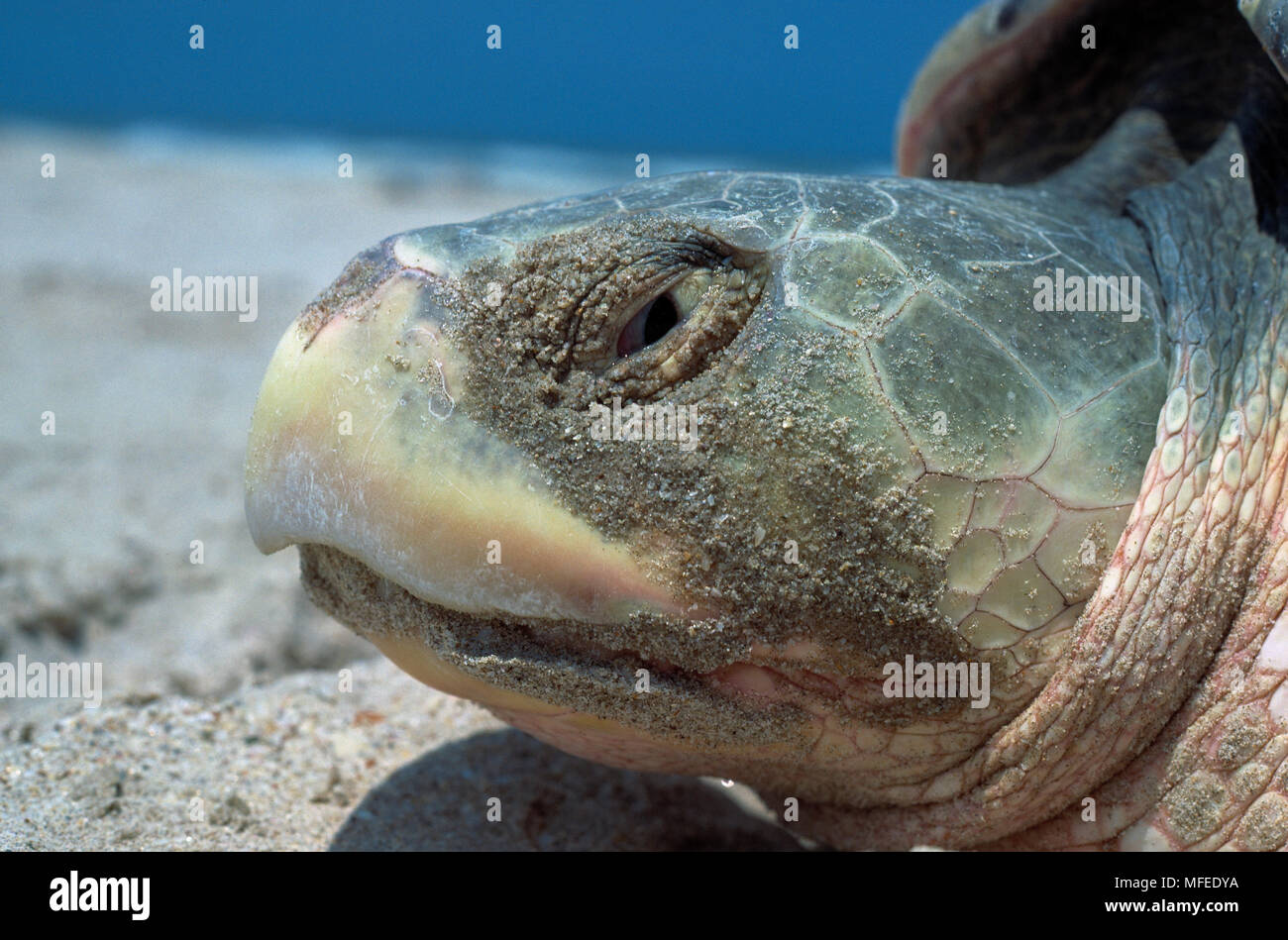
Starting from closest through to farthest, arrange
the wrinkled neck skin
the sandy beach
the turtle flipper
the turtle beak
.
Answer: the turtle beak, the wrinkled neck skin, the sandy beach, the turtle flipper

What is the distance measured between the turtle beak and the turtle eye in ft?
0.64

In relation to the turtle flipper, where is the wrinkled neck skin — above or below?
below

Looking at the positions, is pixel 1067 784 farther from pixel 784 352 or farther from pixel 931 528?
pixel 784 352

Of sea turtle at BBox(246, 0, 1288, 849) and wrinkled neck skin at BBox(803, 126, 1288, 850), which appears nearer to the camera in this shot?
sea turtle at BBox(246, 0, 1288, 849)

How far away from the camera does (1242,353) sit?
5.07 feet

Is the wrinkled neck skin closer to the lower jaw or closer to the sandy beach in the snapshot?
the lower jaw

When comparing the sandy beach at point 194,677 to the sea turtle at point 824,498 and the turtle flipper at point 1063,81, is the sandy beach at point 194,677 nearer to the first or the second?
the sea turtle at point 824,498

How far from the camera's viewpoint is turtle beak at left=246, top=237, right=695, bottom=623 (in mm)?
1210

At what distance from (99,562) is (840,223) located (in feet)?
7.06

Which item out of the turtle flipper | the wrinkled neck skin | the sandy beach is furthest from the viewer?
the turtle flipper

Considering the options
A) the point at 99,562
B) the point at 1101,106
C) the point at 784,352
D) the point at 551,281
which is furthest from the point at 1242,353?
the point at 99,562

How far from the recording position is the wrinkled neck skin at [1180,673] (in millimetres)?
1381

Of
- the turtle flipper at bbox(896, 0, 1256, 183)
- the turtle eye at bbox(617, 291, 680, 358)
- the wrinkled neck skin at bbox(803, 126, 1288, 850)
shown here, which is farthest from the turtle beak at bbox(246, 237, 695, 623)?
the turtle flipper at bbox(896, 0, 1256, 183)

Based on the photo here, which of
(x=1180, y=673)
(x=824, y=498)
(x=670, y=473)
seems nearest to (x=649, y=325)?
(x=670, y=473)
